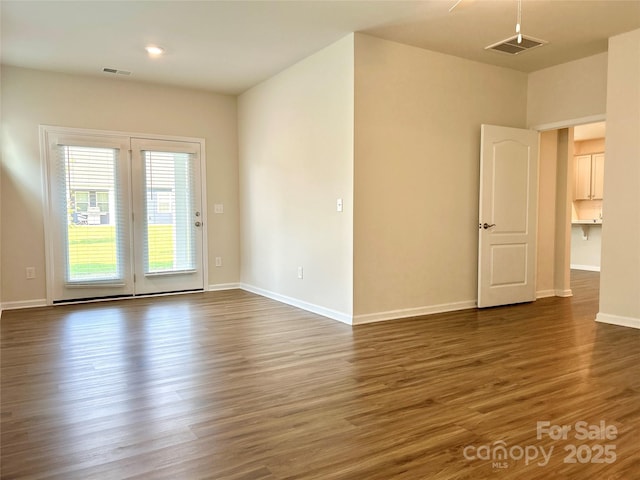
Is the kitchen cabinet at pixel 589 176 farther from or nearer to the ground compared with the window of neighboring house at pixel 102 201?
farther from the ground

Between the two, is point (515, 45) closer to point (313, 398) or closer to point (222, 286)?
point (313, 398)

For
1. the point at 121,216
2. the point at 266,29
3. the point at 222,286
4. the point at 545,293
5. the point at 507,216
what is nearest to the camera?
the point at 266,29

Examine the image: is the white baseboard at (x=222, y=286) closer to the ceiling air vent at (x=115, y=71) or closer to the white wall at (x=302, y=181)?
the white wall at (x=302, y=181)

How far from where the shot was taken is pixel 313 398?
8.40 feet

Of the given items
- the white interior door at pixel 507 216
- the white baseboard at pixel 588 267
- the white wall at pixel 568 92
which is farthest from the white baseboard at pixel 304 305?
the white baseboard at pixel 588 267

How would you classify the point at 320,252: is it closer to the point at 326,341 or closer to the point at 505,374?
the point at 326,341

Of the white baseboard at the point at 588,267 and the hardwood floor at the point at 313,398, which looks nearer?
the hardwood floor at the point at 313,398

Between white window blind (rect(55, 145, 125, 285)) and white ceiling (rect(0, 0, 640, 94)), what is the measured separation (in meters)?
1.06

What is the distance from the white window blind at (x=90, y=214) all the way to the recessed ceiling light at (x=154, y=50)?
1506 mm

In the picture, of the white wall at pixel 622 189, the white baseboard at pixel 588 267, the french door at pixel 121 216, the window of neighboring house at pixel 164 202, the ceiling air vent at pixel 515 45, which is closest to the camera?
the ceiling air vent at pixel 515 45

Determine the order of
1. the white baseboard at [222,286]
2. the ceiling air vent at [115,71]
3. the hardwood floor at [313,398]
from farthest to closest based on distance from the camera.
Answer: the white baseboard at [222,286]
the ceiling air vent at [115,71]
the hardwood floor at [313,398]

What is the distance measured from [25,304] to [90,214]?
4.10 ft

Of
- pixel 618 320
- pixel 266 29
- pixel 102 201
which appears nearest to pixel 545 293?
pixel 618 320

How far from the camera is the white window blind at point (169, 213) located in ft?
19.3
